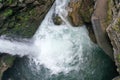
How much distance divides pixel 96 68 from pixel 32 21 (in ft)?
11.2

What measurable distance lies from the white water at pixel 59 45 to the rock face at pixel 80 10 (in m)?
0.38

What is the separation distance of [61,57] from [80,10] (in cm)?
220

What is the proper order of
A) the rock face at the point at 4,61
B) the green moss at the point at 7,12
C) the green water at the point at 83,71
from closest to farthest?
1. the green moss at the point at 7,12
2. the rock face at the point at 4,61
3. the green water at the point at 83,71

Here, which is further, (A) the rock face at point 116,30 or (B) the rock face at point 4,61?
(B) the rock face at point 4,61

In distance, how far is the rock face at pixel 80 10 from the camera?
10.6 meters

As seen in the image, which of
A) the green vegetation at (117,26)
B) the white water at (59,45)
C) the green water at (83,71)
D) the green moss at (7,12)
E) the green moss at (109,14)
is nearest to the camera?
the green vegetation at (117,26)

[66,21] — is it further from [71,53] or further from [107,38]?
[107,38]

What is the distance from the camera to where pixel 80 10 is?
10.6 meters

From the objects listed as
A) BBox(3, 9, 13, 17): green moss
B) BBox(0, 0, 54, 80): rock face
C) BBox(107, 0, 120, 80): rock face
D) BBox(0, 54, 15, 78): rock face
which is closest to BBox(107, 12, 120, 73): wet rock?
BBox(107, 0, 120, 80): rock face

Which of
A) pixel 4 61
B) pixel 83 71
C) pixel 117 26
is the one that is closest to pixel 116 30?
pixel 117 26

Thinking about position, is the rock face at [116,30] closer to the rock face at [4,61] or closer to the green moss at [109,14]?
the green moss at [109,14]

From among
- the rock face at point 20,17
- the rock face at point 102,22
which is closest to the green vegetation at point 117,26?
the rock face at point 102,22

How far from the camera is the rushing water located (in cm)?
1088

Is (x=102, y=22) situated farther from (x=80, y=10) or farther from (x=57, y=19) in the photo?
(x=57, y=19)
